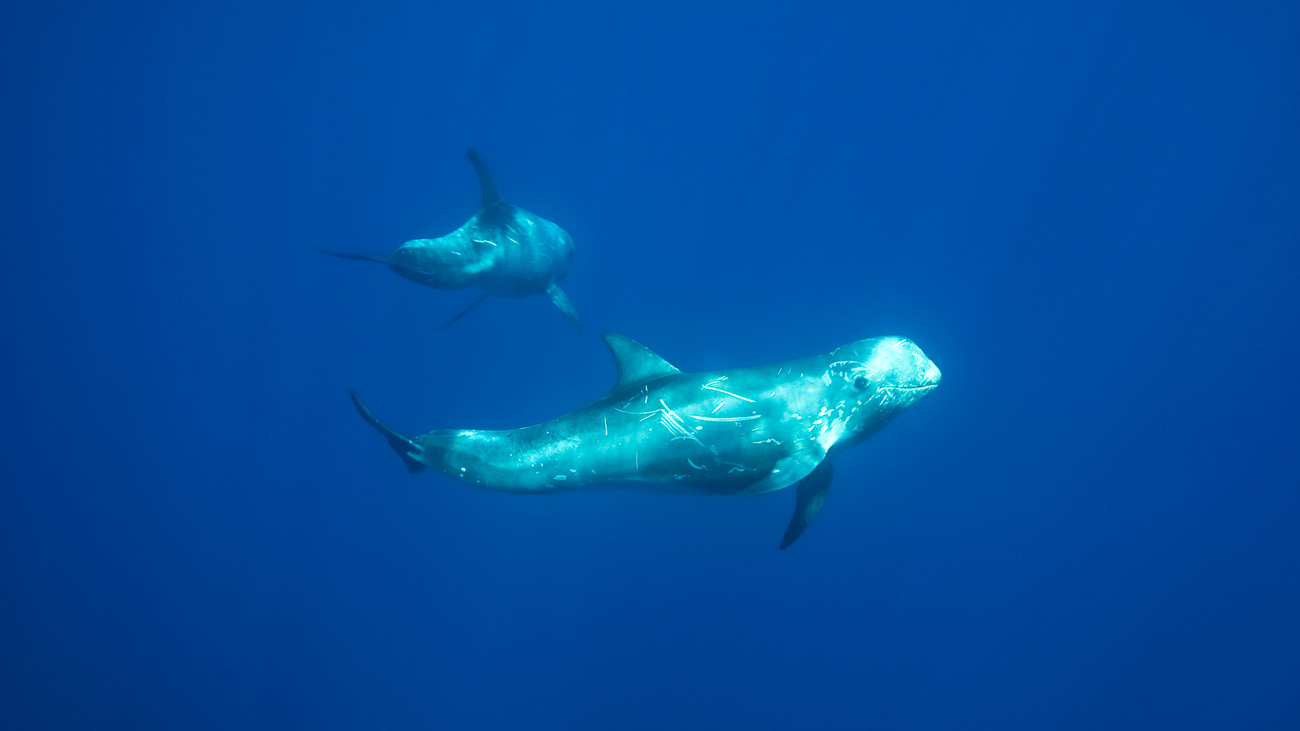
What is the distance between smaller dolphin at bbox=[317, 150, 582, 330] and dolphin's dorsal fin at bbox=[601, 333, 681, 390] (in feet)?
9.41

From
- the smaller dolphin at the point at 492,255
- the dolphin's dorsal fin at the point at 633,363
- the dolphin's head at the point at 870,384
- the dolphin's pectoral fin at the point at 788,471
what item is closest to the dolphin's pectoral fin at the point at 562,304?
the smaller dolphin at the point at 492,255

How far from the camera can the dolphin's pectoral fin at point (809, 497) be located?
5812 millimetres

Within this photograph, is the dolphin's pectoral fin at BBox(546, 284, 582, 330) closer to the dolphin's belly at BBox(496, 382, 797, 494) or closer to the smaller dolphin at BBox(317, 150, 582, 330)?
the smaller dolphin at BBox(317, 150, 582, 330)

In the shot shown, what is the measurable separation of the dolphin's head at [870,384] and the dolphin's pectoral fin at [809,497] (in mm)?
380

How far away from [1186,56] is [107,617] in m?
34.8

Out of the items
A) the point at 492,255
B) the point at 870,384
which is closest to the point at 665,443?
the point at 870,384

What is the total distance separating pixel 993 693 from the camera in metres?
13.5

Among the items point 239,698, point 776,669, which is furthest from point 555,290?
point 239,698

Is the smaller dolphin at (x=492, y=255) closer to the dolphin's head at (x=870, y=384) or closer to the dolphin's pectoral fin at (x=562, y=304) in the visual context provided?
the dolphin's pectoral fin at (x=562, y=304)

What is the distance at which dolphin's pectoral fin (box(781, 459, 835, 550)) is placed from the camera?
5.81 m

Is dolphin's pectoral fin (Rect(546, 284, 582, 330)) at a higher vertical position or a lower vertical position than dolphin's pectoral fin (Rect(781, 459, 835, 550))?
higher

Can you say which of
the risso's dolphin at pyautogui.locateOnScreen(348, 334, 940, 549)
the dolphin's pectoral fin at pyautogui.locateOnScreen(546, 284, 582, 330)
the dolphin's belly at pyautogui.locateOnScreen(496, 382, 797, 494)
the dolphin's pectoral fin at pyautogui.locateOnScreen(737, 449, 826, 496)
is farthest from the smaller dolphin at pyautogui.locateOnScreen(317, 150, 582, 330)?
the dolphin's pectoral fin at pyautogui.locateOnScreen(737, 449, 826, 496)

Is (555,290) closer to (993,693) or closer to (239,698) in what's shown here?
(239,698)

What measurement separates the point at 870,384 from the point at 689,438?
6.16 ft
